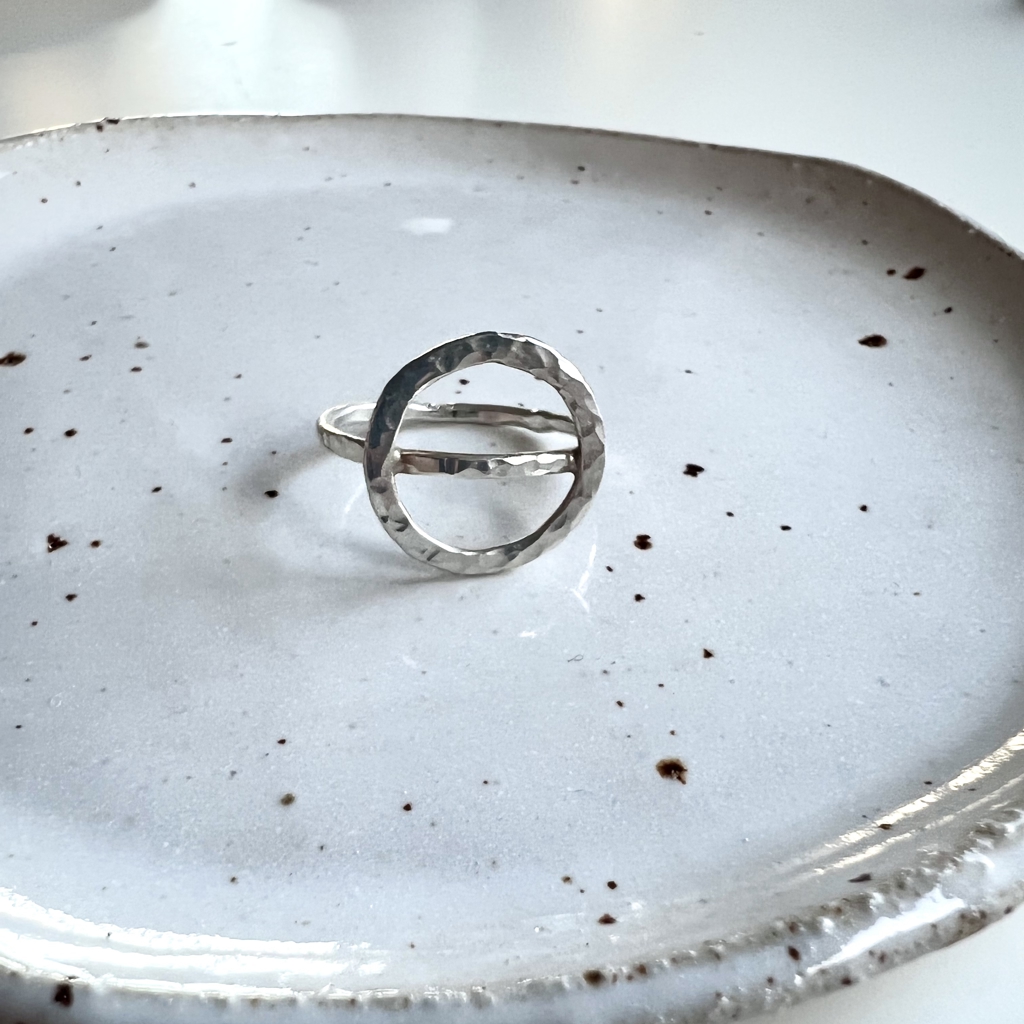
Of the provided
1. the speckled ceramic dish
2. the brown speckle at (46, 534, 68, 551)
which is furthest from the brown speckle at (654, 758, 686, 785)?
the brown speckle at (46, 534, 68, 551)

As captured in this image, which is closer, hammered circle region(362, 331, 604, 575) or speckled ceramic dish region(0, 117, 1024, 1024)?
speckled ceramic dish region(0, 117, 1024, 1024)

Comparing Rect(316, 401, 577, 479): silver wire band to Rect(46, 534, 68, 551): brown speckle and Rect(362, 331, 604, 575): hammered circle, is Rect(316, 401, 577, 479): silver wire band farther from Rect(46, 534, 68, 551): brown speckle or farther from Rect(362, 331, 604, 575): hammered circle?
Rect(46, 534, 68, 551): brown speckle

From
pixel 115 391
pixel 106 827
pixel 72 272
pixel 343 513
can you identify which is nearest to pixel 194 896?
pixel 106 827

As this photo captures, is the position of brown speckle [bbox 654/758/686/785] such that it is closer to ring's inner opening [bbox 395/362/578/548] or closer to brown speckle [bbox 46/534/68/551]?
ring's inner opening [bbox 395/362/578/548]

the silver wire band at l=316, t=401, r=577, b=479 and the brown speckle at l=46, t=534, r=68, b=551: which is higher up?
the silver wire band at l=316, t=401, r=577, b=479

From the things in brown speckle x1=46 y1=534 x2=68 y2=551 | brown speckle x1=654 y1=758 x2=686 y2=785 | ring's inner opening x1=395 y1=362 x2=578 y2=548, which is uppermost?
ring's inner opening x1=395 y1=362 x2=578 y2=548

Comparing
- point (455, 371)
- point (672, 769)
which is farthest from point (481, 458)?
point (672, 769)

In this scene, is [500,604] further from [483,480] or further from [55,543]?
[55,543]

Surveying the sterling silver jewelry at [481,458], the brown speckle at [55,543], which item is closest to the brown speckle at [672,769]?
the sterling silver jewelry at [481,458]
